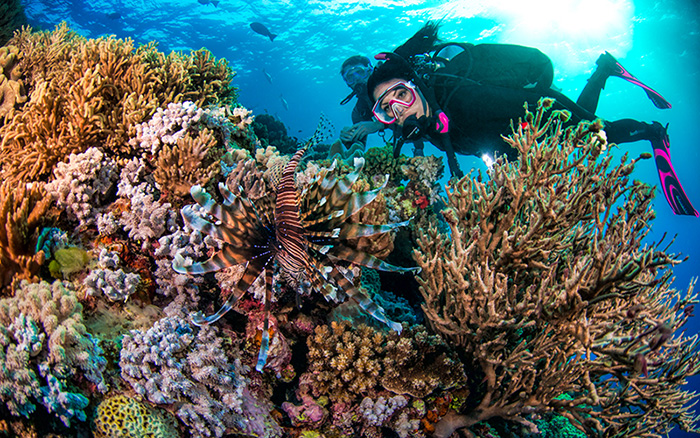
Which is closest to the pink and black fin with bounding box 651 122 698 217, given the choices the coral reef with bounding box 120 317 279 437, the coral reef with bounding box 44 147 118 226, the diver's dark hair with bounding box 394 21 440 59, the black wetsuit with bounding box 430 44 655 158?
the black wetsuit with bounding box 430 44 655 158

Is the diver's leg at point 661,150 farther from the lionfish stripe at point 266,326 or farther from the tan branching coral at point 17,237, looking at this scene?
the tan branching coral at point 17,237

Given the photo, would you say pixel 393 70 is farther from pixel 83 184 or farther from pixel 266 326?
pixel 266 326

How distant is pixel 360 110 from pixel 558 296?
24.3 ft

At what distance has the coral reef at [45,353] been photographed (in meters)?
1.57

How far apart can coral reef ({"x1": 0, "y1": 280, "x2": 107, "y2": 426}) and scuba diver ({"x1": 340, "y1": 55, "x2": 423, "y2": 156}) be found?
513cm

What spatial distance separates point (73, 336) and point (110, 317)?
59 cm

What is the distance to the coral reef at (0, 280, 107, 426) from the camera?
1566 mm

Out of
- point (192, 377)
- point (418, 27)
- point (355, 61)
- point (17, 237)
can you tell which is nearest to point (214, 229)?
point (192, 377)

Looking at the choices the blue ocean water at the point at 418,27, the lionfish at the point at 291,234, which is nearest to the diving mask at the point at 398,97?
the lionfish at the point at 291,234

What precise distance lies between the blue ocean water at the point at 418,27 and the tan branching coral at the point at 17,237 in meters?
17.9

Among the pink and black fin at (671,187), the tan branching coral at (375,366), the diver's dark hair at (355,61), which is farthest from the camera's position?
the diver's dark hair at (355,61)

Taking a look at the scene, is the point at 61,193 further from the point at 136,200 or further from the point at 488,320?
the point at 488,320

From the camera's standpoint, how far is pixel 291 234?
2.16m

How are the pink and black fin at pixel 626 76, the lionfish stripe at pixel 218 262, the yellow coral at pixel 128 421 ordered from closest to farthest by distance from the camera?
1. the yellow coral at pixel 128 421
2. the lionfish stripe at pixel 218 262
3. the pink and black fin at pixel 626 76
